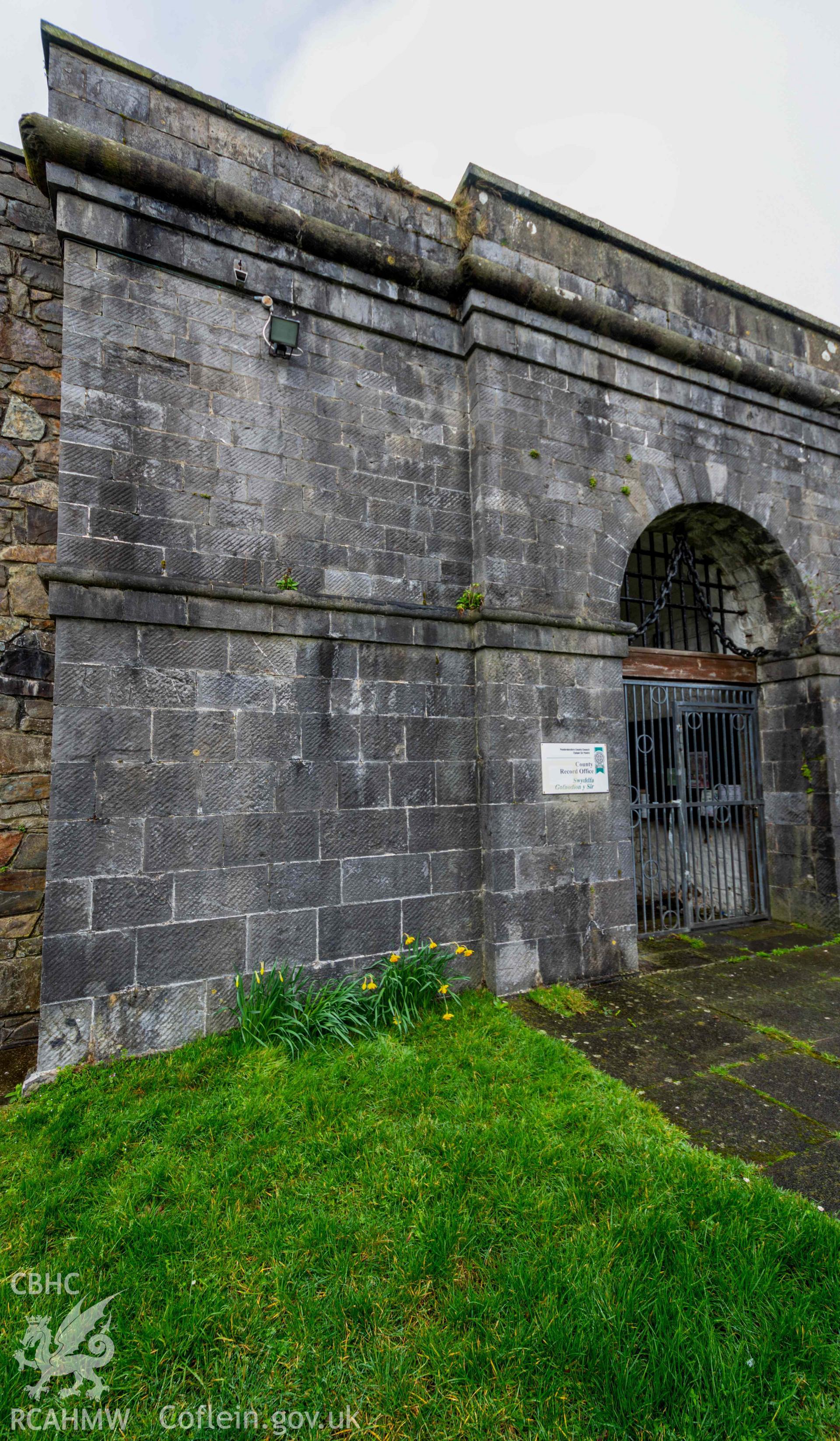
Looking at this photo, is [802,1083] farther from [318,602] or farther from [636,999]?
[318,602]

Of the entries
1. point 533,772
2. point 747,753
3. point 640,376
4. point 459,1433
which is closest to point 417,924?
point 533,772

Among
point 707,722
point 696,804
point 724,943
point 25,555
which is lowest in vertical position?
point 724,943

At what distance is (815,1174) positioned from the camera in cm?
251

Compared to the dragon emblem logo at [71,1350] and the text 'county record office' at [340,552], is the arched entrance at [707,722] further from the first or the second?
the dragon emblem logo at [71,1350]

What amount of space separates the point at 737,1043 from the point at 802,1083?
480mm

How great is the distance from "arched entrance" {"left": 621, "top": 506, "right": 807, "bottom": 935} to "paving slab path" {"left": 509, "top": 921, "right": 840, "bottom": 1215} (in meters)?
0.92

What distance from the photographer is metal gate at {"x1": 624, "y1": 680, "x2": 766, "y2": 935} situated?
601cm

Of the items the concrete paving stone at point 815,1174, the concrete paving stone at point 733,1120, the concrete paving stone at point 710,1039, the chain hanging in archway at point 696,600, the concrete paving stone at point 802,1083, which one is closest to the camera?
the concrete paving stone at point 815,1174

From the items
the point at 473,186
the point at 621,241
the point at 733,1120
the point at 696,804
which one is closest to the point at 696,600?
the point at 696,804

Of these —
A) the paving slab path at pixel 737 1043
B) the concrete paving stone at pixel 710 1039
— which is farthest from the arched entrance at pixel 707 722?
the concrete paving stone at pixel 710 1039

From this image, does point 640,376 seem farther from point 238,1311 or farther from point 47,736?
point 238,1311

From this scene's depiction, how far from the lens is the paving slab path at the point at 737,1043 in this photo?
275 centimetres

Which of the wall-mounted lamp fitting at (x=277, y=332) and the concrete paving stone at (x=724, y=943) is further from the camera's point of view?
the concrete paving stone at (x=724, y=943)

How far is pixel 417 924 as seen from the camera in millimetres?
4398
